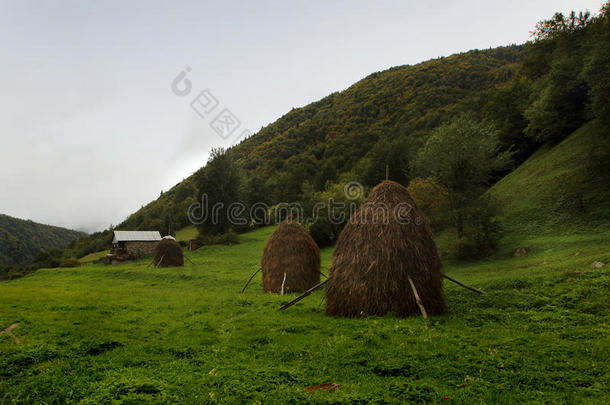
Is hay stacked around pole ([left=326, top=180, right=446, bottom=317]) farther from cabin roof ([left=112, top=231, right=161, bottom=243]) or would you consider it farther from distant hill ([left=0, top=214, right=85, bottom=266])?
distant hill ([left=0, top=214, right=85, bottom=266])

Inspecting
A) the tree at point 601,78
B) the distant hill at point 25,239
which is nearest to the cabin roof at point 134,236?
the distant hill at point 25,239

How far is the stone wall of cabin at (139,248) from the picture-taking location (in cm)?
3931

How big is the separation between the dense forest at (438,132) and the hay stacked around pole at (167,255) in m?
16.1

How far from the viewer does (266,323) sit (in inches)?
354

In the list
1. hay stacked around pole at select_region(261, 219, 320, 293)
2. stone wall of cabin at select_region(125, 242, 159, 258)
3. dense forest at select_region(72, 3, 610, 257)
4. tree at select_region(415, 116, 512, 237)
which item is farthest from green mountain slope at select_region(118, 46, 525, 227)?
hay stacked around pole at select_region(261, 219, 320, 293)

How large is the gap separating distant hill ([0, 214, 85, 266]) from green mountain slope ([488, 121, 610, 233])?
81915 mm

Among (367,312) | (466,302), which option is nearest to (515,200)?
(466,302)

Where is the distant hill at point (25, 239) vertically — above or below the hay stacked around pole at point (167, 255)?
above

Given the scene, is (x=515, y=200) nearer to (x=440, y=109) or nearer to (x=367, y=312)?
(x=367, y=312)

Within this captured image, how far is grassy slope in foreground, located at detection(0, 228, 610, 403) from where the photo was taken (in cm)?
476

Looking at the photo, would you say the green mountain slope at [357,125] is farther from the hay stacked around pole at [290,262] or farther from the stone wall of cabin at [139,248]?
the hay stacked around pole at [290,262]

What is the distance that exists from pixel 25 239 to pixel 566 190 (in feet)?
345

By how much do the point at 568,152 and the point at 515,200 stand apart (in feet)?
22.6

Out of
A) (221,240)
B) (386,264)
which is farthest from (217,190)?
(386,264)
